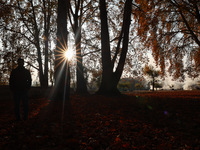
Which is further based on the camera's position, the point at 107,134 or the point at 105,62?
the point at 105,62

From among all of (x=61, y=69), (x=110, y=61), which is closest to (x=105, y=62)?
(x=110, y=61)

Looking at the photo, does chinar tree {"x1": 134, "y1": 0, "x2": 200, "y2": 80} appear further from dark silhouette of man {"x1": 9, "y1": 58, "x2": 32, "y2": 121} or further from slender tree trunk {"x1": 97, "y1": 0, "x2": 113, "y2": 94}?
dark silhouette of man {"x1": 9, "y1": 58, "x2": 32, "y2": 121}

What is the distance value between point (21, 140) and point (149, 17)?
1121 centimetres

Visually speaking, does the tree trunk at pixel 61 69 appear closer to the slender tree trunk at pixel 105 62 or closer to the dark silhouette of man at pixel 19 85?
the slender tree trunk at pixel 105 62

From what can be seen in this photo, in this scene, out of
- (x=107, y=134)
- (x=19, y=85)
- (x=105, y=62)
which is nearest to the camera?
(x=107, y=134)

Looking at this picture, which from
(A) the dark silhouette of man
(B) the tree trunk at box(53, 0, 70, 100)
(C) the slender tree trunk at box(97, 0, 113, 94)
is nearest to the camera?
(A) the dark silhouette of man

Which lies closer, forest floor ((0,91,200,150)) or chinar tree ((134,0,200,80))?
forest floor ((0,91,200,150))

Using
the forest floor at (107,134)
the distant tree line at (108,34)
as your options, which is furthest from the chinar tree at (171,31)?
the forest floor at (107,134)

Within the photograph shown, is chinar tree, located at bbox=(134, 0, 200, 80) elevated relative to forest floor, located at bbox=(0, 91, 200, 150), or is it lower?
elevated

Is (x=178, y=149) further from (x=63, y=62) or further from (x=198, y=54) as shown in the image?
(x=198, y=54)

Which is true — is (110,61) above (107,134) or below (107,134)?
above

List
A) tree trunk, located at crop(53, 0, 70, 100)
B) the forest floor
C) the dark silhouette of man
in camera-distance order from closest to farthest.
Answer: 1. the forest floor
2. the dark silhouette of man
3. tree trunk, located at crop(53, 0, 70, 100)

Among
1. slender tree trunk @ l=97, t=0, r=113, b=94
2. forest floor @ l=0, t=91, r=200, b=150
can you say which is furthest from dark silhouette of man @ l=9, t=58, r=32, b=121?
slender tree trunk @ l=97, t=0, r=113, b=94

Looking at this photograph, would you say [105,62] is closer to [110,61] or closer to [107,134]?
[110,61]
